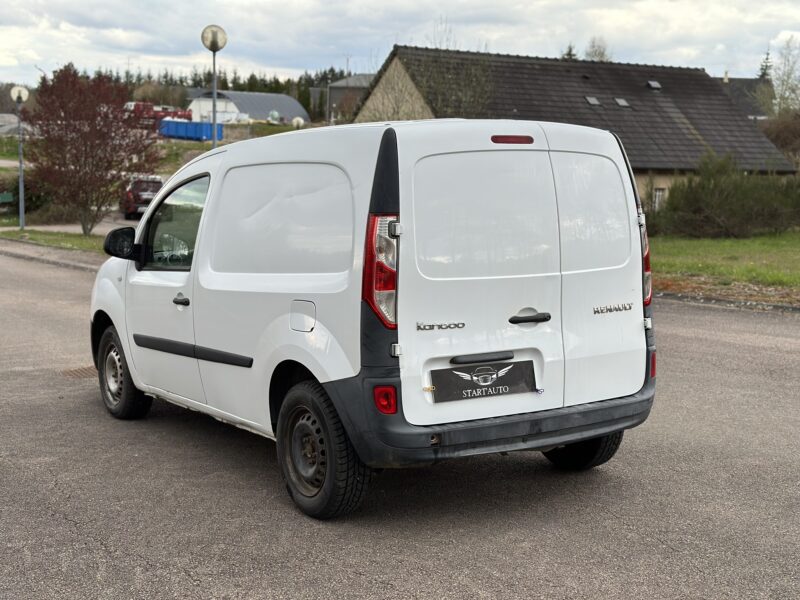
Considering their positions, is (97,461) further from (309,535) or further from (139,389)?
(309,535)

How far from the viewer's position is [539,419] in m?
4.88

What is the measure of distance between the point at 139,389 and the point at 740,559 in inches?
167

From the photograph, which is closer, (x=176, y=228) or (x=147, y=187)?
(x=176, y=228)

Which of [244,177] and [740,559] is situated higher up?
[244,177]

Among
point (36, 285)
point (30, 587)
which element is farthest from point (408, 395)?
point (36, 285)

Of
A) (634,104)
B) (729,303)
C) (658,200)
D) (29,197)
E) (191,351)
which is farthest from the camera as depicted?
(29,197)

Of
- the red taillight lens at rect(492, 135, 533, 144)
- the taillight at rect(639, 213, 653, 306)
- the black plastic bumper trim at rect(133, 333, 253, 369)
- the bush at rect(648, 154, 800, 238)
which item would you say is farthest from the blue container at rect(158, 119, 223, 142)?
the red taillight lens at rect(492, 135, 533, 144)

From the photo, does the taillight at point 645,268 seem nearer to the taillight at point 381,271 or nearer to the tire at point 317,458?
the taillight at point 381,271

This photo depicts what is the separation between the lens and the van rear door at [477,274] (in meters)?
4.63

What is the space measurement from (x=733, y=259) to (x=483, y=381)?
17.3 m

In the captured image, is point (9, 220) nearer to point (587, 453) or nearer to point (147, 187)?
point (147, 187)

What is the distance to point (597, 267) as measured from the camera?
5.16 metres

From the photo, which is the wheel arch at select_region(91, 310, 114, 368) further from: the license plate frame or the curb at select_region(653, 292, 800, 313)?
the curb at select_region(653, 292, 800, 313)

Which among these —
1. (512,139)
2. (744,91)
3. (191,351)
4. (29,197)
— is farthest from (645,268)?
(744,91)
